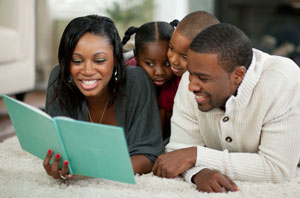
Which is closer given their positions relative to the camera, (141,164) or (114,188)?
(114,188)

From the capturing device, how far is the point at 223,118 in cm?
133

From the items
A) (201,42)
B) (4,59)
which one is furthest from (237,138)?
(4,59)

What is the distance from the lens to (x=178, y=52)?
5.00 ft

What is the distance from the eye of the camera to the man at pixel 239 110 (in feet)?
4.04

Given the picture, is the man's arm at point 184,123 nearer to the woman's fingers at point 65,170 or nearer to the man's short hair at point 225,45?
the man's short hair at point 225,45

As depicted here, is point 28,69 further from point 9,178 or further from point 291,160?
point 291,160

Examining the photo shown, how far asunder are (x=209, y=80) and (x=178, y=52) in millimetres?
315

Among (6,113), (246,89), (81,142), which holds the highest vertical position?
(246,89)

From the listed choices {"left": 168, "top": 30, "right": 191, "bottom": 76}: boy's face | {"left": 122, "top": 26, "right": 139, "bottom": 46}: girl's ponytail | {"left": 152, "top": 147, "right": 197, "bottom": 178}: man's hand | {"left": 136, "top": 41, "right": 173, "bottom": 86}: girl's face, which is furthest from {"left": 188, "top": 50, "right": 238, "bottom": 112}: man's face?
{"left": 122, "top": 26, "right": 139, "bottom": 46}: girl's ponytail

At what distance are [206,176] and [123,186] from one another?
23cm

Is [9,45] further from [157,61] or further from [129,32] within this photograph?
[157,61]

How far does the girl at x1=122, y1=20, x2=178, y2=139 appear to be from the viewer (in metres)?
1.62

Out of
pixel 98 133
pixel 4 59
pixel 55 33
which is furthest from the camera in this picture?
pixel 55 33

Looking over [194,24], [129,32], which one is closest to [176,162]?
[194,24]
